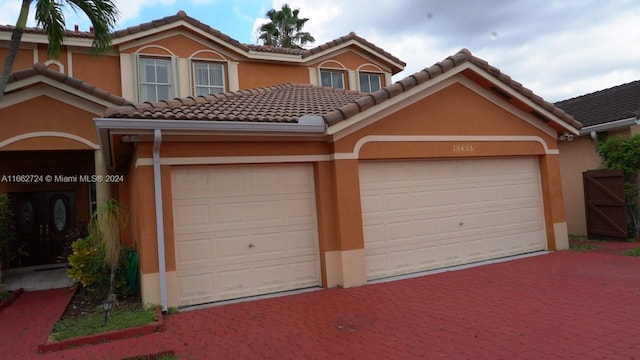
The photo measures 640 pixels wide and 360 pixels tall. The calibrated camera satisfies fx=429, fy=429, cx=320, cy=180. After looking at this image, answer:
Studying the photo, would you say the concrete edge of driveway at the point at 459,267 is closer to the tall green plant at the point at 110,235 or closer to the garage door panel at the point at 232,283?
the garage door panel at the point at 232,283

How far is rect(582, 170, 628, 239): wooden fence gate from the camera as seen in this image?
11344 millimetres

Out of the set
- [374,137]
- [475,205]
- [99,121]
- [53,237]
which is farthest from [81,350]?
[53,237]

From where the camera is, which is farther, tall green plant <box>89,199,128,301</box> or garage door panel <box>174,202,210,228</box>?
tall green plant <box>89,199,128,301</box>

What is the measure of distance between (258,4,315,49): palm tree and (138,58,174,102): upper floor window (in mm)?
16898

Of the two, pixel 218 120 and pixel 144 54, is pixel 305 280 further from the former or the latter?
pixel 144 54

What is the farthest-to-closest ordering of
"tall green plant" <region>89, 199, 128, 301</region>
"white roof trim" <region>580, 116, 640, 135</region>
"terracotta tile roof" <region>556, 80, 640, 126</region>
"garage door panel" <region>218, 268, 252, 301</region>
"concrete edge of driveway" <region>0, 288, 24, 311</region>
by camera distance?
"terracotta tile roof" <region>556, 80, 640, 126</region>
"white roof trim" <region>580, 116, 640, 135</region>
"concrete edge of driveway" <region>0, 288, 24, 311</region>
"tall green plant" <region>89, 199, 128, 301</region>
"garage door panel" <region>218, 268, 252, 301</region>

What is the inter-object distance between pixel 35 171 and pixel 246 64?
702 cm

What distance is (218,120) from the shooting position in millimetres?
6871

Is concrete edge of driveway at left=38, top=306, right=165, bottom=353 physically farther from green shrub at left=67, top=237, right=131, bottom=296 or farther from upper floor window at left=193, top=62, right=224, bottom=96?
upper floor window at left=193, top=62, right=224, bottom=96

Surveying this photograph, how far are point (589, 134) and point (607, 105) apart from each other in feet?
5.92

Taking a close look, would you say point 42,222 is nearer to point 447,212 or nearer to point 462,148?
point 447,212

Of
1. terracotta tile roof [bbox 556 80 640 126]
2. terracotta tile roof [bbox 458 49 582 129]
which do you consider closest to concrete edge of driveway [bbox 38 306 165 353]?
terracotta tile roof [bbox 458 49 582 129]

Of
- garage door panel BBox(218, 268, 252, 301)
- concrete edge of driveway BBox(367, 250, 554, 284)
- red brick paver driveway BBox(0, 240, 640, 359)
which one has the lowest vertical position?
red brick paver driveway BBox(0, 240, 640, 359)

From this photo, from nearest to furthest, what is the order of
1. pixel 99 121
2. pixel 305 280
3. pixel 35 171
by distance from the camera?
pixel 99 121 < pixel 305 280 < pixel 35 171
